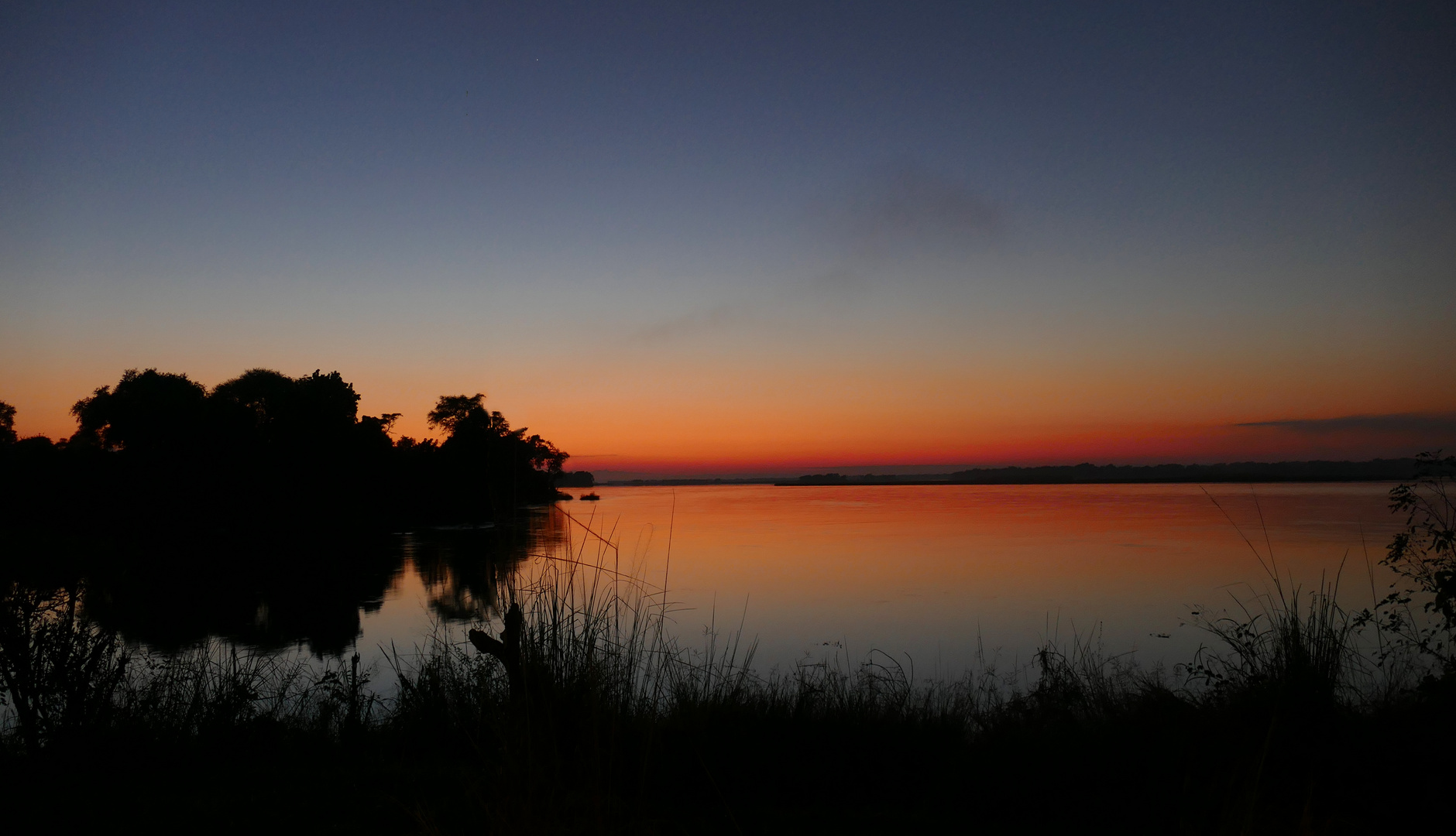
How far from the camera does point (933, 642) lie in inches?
599

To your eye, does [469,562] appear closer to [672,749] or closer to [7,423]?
[672,749]

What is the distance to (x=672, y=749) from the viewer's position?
5.68 metres

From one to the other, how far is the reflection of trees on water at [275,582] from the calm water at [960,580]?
0.71 meters

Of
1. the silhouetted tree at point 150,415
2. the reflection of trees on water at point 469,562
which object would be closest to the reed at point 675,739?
the reflection of trees on water at point 469,562

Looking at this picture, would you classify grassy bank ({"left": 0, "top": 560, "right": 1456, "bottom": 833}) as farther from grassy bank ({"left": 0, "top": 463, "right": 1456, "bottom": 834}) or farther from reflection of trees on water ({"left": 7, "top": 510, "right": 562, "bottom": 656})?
reflection of trees on water ({"left": 7, "top": 510, "right": 562, "bottom": 656})

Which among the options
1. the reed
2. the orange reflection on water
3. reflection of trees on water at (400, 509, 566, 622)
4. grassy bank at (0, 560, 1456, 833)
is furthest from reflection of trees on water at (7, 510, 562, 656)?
the orange reflection on water

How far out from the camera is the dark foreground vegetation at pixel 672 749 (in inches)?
161

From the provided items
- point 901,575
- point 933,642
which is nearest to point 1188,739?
point 933,642

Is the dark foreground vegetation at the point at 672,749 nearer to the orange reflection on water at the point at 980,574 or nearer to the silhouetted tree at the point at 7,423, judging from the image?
the orange reflection on water at the point at 980,574

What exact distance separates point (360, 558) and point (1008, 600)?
25715mm

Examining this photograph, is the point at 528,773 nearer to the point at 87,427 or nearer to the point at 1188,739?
the point at 1188,739

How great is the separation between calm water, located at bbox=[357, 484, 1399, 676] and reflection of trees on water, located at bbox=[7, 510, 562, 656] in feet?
2.33

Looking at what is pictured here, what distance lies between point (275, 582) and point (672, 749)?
25016 millimetres

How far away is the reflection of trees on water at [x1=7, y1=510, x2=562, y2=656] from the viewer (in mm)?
9477
